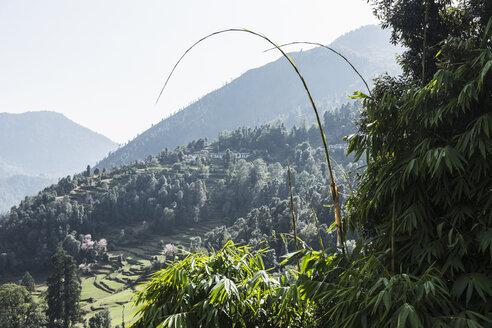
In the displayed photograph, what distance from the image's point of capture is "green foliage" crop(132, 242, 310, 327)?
9.34ft

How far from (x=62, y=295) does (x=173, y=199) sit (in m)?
64.6

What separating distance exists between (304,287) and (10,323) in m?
53.3

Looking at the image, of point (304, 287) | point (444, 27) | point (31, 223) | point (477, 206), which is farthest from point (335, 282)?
point (31, 223)

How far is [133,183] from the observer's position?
11456 cm

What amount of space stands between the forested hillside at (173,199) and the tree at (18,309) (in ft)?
103

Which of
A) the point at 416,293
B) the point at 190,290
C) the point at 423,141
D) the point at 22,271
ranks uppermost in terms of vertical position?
the point at 423,141

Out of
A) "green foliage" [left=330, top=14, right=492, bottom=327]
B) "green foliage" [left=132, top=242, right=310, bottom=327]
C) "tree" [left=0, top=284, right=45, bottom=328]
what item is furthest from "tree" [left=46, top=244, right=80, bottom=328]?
"green foliage" [left=330, top=14, right=492, bottom=327]

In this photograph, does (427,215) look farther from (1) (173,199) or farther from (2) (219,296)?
(1) (173,199)

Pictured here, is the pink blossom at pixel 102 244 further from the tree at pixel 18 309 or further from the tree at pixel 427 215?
the tree at pixel 427 215

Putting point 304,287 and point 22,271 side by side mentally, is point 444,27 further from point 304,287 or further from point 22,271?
point 22,271

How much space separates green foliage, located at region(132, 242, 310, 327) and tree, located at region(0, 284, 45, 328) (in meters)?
52.6

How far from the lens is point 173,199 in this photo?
111 m

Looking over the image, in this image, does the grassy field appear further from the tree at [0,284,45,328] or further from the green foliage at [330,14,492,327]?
the green foliage at [330,14,492,327]

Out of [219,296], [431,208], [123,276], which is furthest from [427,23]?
[123,276]
